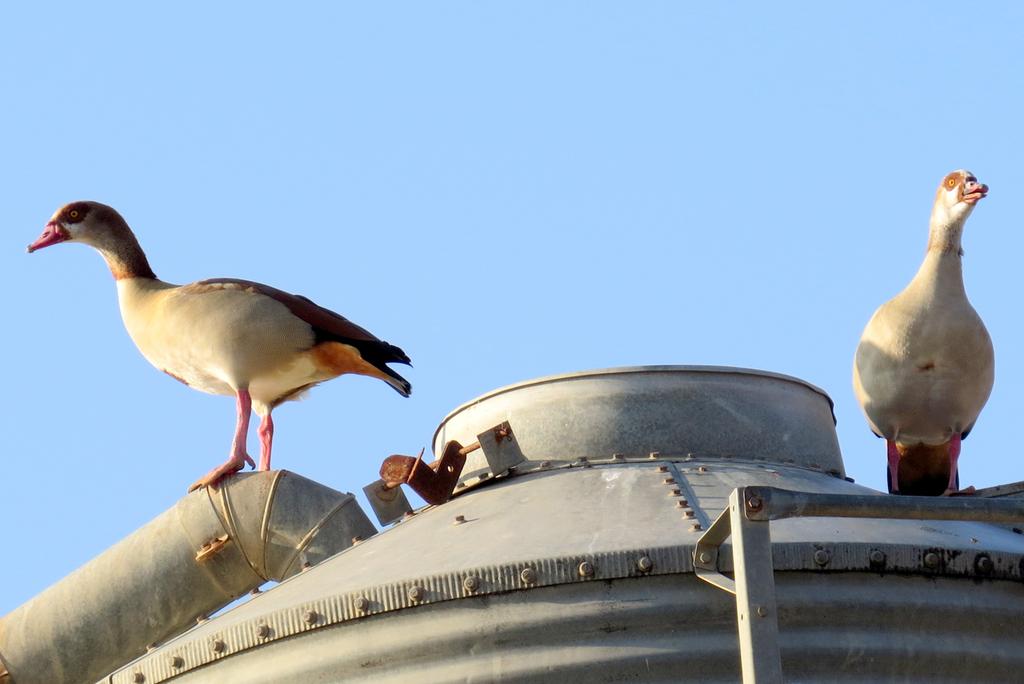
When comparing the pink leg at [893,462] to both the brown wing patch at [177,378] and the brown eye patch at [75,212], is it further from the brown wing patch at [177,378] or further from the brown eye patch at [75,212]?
the brown eye patch at [75,212]

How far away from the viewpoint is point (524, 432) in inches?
304

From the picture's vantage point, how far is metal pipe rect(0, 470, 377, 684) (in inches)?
348

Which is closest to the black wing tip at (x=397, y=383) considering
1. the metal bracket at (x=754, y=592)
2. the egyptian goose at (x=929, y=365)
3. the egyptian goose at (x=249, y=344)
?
the egyptian goose at (x=249, y=344)

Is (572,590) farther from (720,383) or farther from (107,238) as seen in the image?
(107,238)

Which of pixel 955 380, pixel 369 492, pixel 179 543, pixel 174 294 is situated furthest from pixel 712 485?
pixel 174 294

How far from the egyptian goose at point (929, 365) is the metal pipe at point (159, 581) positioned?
3250 mm

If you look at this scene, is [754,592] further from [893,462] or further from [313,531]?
[893,462]

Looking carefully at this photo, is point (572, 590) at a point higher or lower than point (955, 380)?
lower

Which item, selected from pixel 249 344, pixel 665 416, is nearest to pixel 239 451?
pixel 249 344

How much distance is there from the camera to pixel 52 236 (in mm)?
12266

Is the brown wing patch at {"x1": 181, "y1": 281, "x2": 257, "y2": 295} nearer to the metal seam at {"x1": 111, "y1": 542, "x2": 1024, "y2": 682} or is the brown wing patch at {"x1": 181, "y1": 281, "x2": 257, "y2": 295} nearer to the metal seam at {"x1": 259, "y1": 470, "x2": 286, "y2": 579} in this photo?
the metal seam at {"x1": 259, "y1": 470, "x2": 286, "y2": 579}

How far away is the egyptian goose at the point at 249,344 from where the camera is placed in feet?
34.3

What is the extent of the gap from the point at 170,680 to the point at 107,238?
5.73 m

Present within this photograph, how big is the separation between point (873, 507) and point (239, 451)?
18.3 feet
